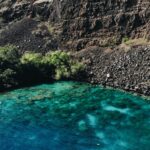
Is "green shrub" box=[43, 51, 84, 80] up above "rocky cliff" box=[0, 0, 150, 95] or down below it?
below

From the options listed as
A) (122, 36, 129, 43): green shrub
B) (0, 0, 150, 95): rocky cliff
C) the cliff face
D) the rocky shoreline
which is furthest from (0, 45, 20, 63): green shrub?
(122, 36, 129, 43): green shrub

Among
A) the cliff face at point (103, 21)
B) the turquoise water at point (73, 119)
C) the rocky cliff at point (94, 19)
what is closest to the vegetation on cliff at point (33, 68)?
the turquoise water at point (73, 119)

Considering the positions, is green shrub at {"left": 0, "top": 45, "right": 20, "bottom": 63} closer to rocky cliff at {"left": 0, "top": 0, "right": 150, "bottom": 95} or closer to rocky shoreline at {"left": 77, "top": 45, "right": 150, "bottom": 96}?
rocky cliff at {"left": 0, "top": 0, "right": 150, "bottom": 95}

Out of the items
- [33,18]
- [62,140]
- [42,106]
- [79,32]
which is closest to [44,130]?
[62,140]

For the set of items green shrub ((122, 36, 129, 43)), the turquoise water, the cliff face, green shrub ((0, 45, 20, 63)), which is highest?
the cliff face

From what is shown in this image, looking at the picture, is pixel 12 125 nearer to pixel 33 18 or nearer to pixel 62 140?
pixel 62 140

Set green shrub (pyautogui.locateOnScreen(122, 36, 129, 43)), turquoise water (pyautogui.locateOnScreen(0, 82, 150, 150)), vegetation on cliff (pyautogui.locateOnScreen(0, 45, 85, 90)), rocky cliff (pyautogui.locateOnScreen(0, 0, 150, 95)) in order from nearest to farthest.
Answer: turquoise water (pyautogui.locateOnScreen(0, 82, 150, 150)) → rocky cliff (pyautogui.locateOnScreen(0, 0, 150, 95)) → vegetation on cliff (pyautogui.locateOnScreen(0, 45, 85, 90)) → green shrub (pyautogui.locateOnScreen(122, 36, 129, 43))

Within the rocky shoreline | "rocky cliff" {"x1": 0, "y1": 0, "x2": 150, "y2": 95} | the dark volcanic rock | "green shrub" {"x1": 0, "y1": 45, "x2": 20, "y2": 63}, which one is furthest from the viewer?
the dark volcanic rock

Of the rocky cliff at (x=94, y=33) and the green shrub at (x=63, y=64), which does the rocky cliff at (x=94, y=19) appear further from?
the green shrub at (x=63, y=64)
